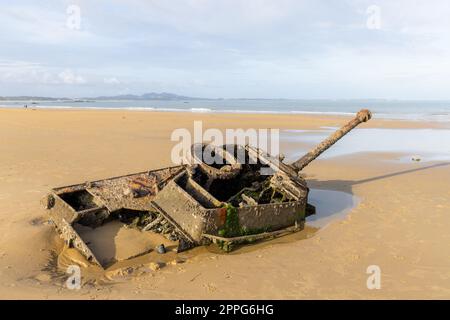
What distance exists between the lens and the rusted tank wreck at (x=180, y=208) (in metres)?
6.10

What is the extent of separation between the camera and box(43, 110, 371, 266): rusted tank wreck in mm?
6102

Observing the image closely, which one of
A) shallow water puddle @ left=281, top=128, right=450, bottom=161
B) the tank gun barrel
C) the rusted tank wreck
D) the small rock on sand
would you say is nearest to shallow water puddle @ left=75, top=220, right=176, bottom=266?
the rusted tank wreck

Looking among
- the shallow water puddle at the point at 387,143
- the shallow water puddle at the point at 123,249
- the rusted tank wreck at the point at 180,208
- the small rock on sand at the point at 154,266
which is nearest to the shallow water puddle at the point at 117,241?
the shallow water puddle at the point at 123,249

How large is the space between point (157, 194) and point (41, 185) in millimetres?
4928

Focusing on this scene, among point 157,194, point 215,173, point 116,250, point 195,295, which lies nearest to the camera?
point 195,295

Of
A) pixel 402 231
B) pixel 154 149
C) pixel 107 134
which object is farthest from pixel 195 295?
pixel 107 134

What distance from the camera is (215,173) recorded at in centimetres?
726

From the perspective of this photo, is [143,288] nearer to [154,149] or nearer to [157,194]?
[157,194]

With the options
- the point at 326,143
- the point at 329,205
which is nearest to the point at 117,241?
the point at 329,205

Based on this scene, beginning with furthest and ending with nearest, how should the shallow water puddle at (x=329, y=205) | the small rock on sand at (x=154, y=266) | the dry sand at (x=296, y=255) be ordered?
the shallow water puddle at (x=329, y=205) → the small rock on sand at (x=154, y=266) → the dry sand at (x=296, y=255)

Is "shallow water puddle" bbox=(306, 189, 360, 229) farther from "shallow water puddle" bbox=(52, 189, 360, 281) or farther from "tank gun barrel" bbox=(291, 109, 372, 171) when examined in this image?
"shallow water puddle" bbox=(52, 189, 360, 281)

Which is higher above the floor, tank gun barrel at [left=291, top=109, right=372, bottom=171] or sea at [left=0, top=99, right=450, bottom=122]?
sea at [left=0, top=99, right=450, bottom=122]

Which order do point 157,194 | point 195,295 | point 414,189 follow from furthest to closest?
1. point 414,189
2. point 157,194
3. point 195,295

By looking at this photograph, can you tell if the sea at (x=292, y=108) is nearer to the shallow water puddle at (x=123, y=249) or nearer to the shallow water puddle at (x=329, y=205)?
the shallow water puddle at (x=329, y=205)
